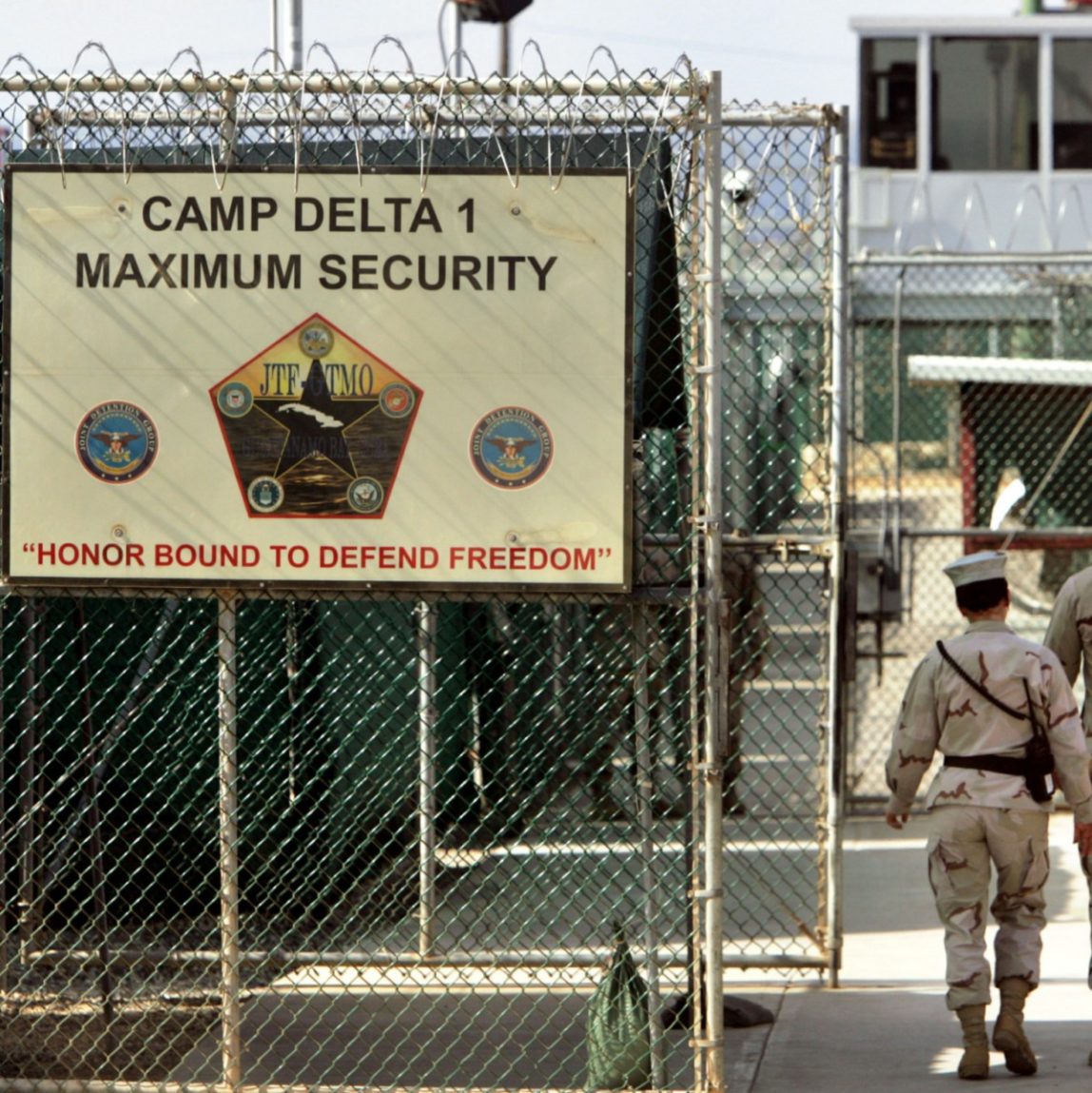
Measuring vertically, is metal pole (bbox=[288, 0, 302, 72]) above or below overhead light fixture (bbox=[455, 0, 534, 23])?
below

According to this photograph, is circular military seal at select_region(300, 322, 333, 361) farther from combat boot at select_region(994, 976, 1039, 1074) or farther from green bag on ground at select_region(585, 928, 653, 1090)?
combat boot at select_region(994, 976, 1039, 1074)

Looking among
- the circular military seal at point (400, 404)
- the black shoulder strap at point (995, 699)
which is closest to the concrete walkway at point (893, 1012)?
the black shoulder strap at point (995, 699)

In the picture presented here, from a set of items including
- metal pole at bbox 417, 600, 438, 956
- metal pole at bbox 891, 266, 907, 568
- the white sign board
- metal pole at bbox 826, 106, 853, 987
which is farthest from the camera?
metal pole at bbox 891, 266, 907, 568

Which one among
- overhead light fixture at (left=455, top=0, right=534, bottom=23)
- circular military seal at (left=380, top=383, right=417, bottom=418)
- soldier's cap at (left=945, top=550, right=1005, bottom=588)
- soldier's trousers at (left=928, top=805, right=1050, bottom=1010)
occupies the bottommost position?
soldier's trousers at (left=928, top=805, right=1050, bottom=1010)

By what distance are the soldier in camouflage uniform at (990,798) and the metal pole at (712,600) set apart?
3.40 ft

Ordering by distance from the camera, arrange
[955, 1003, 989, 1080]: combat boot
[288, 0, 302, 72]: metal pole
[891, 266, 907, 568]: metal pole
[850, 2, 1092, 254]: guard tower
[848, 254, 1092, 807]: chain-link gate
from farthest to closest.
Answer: [850, 2, 1092, 254]: guard tower, [848, 254, 1092, 807]: chain-link gate, [891, 266, 907, 568]: metal pole, [288, 0, 302, 72]: metal pole, [955, 1003, 989, 1080]: combat boot

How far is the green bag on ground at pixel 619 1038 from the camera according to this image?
5.59m

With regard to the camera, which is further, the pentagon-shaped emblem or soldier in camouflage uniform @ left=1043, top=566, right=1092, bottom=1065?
soldier in camouflage uniform @ left=1043, top=566, right=1092, bottom=1065

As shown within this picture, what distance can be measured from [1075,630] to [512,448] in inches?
92.5

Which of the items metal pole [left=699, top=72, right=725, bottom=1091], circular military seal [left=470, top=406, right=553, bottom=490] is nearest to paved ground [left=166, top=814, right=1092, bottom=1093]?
metal pole [left=699, top=72, right=725, bottom=1091]

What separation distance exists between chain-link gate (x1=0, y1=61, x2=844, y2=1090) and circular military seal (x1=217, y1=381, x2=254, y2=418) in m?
0.56

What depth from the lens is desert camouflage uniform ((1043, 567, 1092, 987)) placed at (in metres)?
6.38

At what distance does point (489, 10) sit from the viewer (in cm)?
1273

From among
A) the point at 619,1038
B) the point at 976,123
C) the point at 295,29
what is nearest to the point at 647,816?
the point at 619,1038
